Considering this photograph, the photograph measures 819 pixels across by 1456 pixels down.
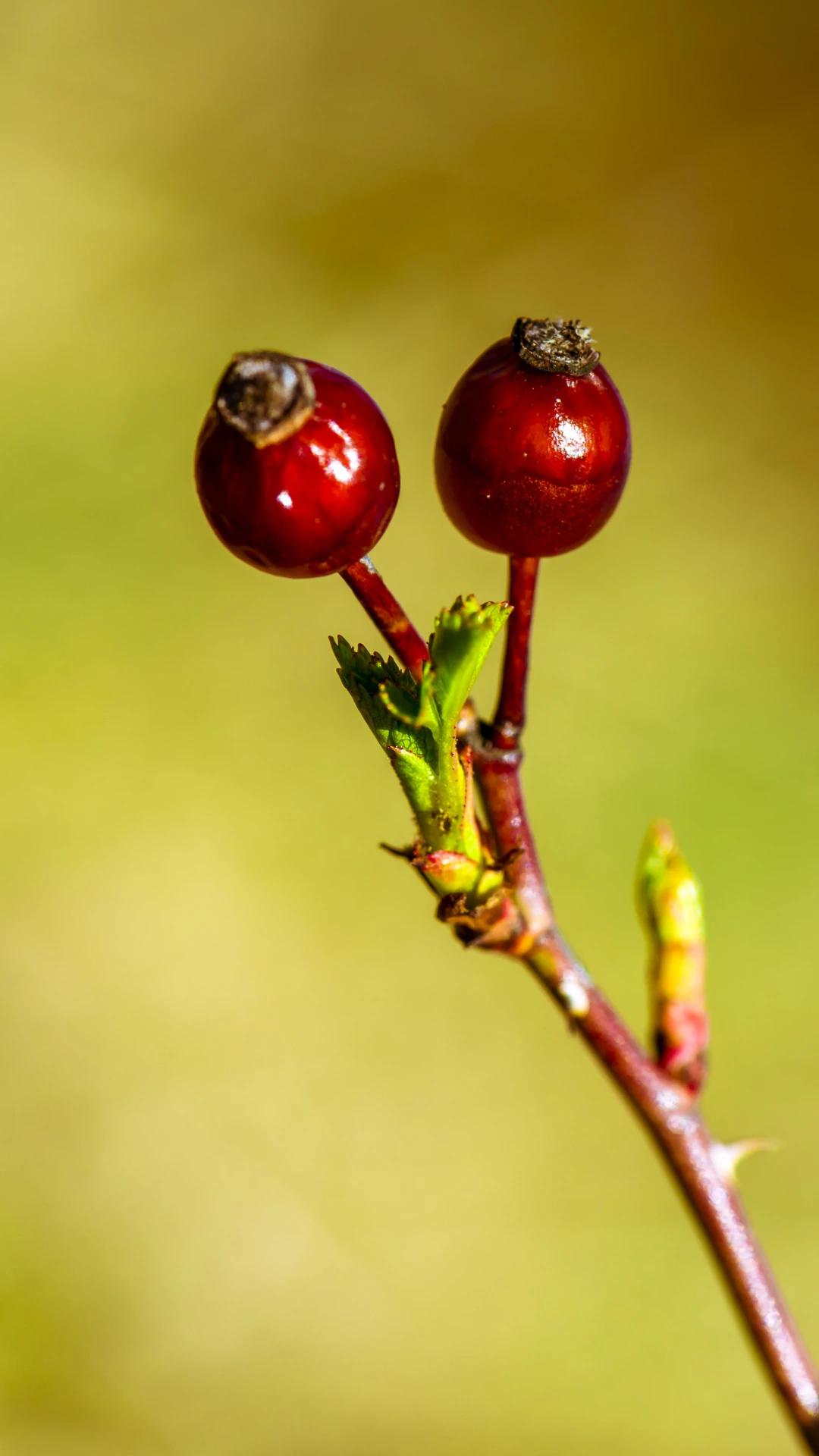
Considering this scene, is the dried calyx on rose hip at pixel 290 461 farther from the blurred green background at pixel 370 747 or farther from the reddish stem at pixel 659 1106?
the blurred green background at pixel 370 747

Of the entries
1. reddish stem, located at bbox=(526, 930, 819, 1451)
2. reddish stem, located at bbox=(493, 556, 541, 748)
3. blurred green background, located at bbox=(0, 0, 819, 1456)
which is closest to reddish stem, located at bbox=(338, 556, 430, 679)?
reddish stem, located at bbox=(493, 556, 541, 748)

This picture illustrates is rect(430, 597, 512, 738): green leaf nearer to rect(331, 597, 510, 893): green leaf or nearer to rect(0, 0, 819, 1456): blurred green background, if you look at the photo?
rect(331, 597, 510, 893): green leaf

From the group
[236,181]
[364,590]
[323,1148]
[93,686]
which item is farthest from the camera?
[236,181]

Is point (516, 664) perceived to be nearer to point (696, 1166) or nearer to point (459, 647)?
point (459, 647)

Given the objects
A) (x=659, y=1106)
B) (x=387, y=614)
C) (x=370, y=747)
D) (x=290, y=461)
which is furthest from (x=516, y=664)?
(x=370, y=747)

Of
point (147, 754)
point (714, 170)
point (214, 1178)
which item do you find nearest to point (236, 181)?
point (714, 170)

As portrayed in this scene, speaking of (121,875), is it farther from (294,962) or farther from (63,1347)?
(63,1347)
